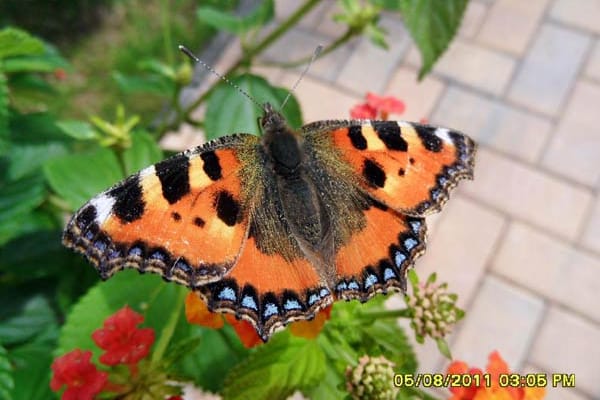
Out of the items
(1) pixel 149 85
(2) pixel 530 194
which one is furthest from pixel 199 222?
(2) pixel 530 194

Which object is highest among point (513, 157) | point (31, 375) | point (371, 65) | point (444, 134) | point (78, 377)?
point (371, 65)

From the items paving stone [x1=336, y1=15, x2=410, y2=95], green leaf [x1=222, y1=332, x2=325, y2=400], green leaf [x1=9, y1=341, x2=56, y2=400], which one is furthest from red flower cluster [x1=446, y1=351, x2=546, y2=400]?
paving stone [x1=336, y1=15, x2=410, y2=95]

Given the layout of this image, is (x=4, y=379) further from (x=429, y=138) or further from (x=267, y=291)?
(x=429, y=138)

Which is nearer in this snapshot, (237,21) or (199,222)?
A: (199,222)

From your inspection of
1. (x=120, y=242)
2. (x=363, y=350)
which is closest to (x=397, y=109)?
(x=363, y=350)

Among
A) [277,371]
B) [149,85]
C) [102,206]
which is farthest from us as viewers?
[149,85]

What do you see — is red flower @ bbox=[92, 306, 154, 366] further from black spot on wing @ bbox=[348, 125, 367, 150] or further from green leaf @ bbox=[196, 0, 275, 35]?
green leaf @ bbox=[196, 0, 275, 35]
